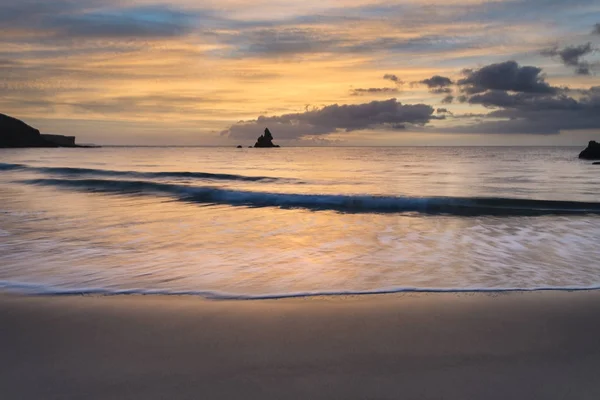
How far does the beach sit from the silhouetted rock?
15476cm

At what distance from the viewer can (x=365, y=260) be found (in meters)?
6.75

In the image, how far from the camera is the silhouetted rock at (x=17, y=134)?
452ft

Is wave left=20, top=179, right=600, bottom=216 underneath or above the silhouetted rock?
underneath

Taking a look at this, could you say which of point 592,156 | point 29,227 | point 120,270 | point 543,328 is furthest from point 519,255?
point 592,156

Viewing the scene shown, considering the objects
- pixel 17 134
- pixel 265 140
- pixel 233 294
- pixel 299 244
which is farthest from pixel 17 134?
pixel 233 294

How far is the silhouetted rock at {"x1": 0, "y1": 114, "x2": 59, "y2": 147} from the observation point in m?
138

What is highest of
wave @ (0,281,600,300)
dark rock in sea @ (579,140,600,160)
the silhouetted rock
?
the silhouetted rock

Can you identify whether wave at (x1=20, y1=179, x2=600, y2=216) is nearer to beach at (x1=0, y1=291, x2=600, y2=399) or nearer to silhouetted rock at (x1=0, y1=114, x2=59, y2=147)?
beach at (x1=0, y1=291, x2=600, y2=399)

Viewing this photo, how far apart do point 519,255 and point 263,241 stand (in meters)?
4.07

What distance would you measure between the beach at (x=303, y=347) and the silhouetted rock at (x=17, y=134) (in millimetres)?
154764

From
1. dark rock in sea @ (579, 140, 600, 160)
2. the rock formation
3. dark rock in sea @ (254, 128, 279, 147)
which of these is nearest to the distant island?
the rock formation

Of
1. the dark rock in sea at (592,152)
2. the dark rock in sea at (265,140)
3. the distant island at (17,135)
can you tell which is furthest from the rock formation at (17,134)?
the dark rock in sea at (592,152)

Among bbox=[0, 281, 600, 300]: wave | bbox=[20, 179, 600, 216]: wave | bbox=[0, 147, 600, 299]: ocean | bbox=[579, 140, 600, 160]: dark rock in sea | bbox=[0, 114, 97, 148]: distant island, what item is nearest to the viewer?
bbox=[0, 281, 600, 300]: wave

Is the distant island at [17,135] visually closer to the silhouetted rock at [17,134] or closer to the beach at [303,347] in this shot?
the silhouetted rock at [17,134]
